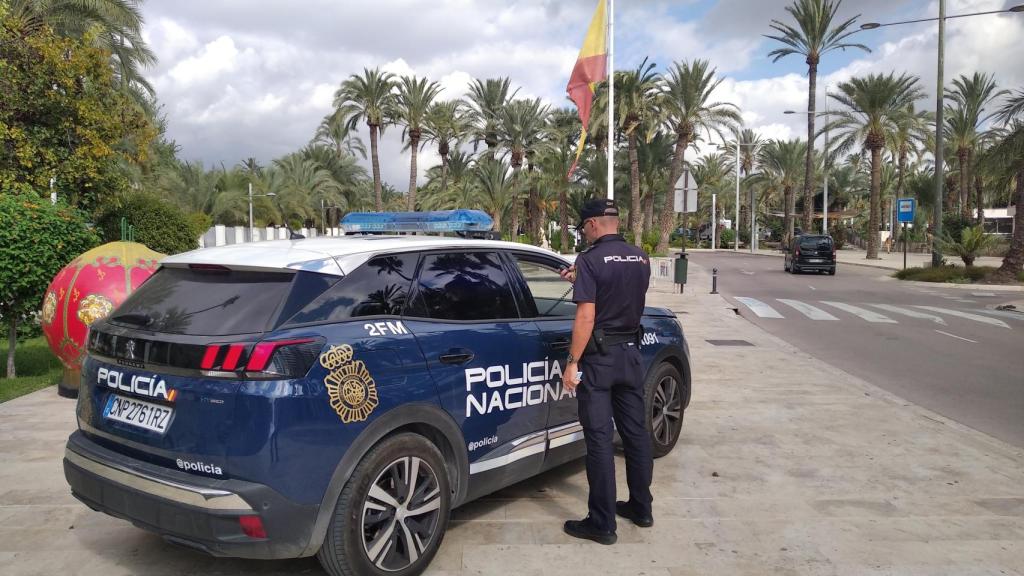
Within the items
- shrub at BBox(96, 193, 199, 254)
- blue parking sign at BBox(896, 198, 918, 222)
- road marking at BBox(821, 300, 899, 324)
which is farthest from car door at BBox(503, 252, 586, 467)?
blue parking sign at BBox(896, 198, 918, 222)

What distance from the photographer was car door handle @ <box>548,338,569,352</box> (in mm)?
4297

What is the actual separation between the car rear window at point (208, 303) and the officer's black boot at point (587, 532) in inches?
83.3

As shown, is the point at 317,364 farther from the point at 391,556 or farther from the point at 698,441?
the point at 698,441

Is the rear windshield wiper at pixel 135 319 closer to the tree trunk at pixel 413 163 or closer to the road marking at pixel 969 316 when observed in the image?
the road marking at pixel 969 316

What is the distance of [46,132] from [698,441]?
575 inches

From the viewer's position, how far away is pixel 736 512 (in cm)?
442

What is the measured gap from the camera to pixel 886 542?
3.98 meters

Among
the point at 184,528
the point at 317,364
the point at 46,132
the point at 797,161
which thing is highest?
the point at 797,161

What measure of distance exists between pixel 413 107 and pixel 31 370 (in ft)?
112

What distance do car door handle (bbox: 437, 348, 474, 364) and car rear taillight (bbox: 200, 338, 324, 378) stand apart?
0.75m

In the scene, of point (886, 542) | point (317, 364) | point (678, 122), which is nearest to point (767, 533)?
point (886, 542)

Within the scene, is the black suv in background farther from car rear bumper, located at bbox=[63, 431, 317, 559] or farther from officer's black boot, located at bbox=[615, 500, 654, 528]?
car rear bumper, located at bbox=[63, 431, 317, 559]

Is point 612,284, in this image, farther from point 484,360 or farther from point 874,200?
point 874,200

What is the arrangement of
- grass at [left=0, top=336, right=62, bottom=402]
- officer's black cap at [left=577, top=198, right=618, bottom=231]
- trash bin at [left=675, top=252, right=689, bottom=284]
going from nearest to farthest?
officer's black cap at [left=577, top=198, right=618, bottom=231] → grass at [left=0, top=336, right=62, bottom=402] → trash bin at [left=675, top=252, right=689, bottom=284]
